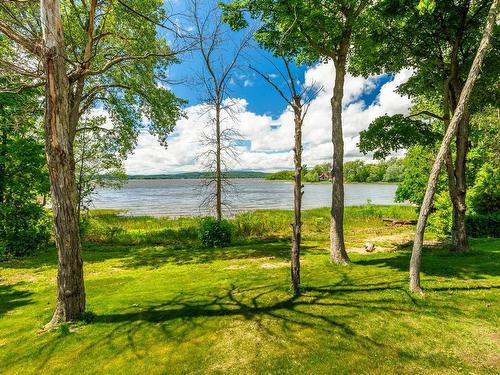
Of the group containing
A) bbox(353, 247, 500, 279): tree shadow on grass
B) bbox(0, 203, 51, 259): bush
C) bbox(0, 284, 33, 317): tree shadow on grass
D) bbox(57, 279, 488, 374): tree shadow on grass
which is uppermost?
bbox(0, 203, 51, 259): bush

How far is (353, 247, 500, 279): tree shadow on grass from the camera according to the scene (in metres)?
8.98

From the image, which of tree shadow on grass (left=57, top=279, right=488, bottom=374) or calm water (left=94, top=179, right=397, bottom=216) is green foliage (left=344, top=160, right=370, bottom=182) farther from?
tree shadow on grass (left=57, top=279, right=488, bottom=374)

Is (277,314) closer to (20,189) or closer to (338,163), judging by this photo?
(338,163)

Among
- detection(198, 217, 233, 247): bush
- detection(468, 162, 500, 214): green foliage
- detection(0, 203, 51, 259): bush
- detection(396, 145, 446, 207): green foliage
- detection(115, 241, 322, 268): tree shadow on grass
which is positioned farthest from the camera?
detection(396, 145, 446, 207): green foliage

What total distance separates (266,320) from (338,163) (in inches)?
264

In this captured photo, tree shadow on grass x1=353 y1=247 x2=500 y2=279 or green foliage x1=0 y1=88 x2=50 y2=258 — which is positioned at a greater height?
green foliage x1=0 y1=88 x2=50 y2=258

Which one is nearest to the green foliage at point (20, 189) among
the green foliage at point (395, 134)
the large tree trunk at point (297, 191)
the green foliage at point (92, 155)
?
the green foliage at point (92, 155)

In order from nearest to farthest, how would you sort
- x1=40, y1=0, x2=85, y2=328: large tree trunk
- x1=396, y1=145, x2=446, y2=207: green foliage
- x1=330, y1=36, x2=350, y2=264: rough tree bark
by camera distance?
x1=40, y1=0, x2=85, y2=328: large tree trunk < x1=330, y1=36, x2=350, y2=264: rough tree bark < x1=396, y1=145, x2=446, y2=207: green foliage

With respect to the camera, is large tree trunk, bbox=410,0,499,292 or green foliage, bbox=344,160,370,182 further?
green foliage, bbox=344,160,370,182

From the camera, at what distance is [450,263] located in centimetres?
1015

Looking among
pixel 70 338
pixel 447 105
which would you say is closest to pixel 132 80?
pixel 70 338

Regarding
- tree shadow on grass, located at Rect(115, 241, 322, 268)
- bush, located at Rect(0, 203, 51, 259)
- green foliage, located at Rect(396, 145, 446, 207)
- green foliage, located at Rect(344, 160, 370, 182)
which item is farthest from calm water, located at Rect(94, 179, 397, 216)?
green foliage, located at Rect(344, 160, 370, 182)

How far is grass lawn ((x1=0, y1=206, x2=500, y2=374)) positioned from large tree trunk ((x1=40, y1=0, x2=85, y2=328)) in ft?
2.52

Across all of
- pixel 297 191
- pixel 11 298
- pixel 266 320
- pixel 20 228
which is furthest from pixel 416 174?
pixel 20 228
